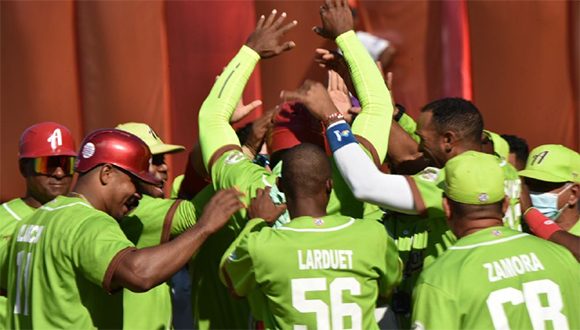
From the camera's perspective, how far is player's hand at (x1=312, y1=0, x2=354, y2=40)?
429 cm

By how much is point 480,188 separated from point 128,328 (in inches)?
70.4

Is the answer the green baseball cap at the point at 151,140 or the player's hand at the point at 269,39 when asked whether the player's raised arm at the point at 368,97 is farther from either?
the green baseball cap at the point at 151,140

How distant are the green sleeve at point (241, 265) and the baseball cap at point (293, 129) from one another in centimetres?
70

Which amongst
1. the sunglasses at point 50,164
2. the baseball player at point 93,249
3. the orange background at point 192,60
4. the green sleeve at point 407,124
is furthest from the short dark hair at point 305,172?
the orange background at point 192,60

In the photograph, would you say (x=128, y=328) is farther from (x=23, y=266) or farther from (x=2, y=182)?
(x=2, y=182)

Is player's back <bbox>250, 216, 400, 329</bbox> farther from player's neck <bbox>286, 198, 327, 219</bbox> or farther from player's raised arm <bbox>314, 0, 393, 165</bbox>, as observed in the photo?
player's raised arm <bbox>314, 0, 393, 165</bbox>

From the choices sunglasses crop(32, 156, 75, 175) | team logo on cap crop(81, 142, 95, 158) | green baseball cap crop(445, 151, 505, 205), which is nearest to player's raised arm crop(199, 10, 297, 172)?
team logo on cap crop(81, 142, 95, 158)

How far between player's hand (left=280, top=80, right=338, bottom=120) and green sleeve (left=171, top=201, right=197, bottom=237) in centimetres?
77

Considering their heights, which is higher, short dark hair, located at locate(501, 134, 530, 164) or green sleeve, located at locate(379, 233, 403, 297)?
short dark hair, located at locate(501, 134, 530, 164)

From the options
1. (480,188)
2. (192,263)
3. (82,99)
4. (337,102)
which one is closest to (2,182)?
(82,99)

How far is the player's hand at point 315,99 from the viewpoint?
4062 mm

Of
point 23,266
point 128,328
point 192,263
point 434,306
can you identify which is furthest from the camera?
point 192,263

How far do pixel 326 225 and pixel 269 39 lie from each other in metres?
1.15

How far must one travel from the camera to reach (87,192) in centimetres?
403
